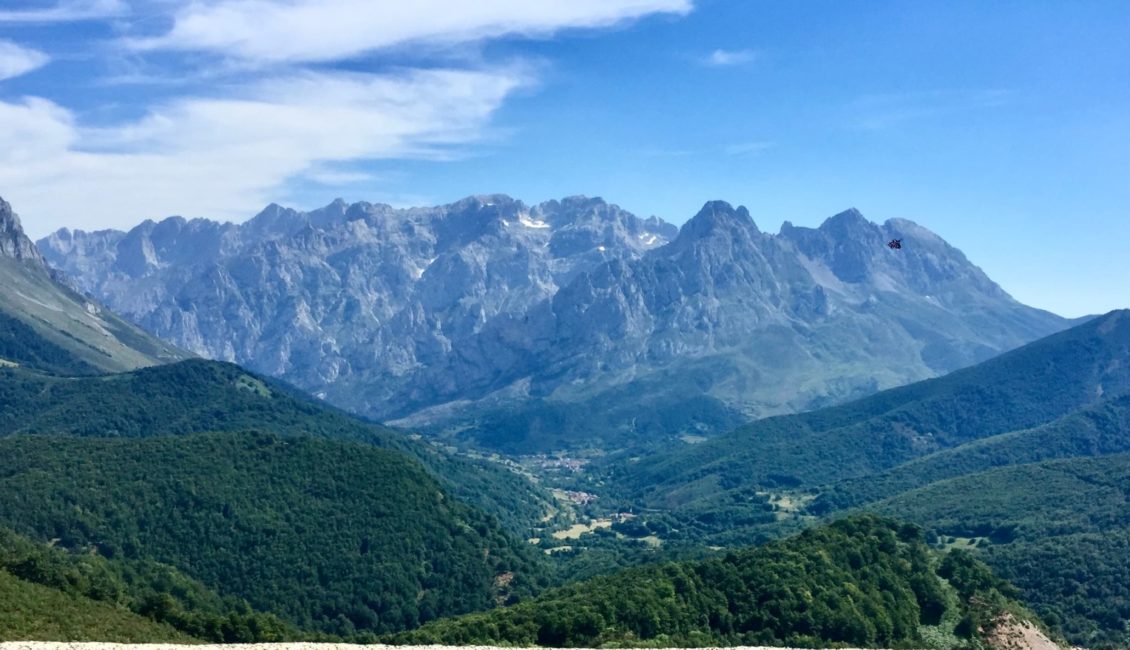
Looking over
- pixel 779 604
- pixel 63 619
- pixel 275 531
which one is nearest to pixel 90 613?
pixel 63 619

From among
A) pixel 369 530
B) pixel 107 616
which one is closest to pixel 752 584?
pixel 107 616

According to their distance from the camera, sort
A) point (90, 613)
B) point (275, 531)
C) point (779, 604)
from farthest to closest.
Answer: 1. point (275, 531)
2. point (779, 604)
3. point (90, 613)

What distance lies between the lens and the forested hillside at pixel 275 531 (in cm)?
16250

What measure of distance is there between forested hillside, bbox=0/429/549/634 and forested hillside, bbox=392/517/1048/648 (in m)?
43.8

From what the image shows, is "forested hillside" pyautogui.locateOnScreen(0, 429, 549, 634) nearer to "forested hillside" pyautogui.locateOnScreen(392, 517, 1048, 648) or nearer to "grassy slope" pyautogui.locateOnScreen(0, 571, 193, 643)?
"forested hillside" pyautogui.locateOnScreen(392, 517, 1048, 648)

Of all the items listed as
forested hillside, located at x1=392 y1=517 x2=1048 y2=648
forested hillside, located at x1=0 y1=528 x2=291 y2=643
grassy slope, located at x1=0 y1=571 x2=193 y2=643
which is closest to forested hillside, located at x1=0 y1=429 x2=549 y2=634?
forested hillside, located at x1=0 y1=528 x2=291 y2=643

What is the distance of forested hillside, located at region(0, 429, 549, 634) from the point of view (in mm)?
162500

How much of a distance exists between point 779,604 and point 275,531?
99884 millimetres

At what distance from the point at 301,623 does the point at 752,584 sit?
74.3 meters

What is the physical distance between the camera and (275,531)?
581 feet

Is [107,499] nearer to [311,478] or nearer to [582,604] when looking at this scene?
[311,478]

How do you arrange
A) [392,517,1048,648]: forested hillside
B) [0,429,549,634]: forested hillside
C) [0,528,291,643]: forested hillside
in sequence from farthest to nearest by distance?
[0,429,549,634]: forested hillside → [392,517,1048,648]: forested hillside → [0,528,291,643]: forested hillside

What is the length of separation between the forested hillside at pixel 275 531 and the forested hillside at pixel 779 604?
43.8m

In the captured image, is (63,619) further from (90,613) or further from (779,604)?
(779,604)
